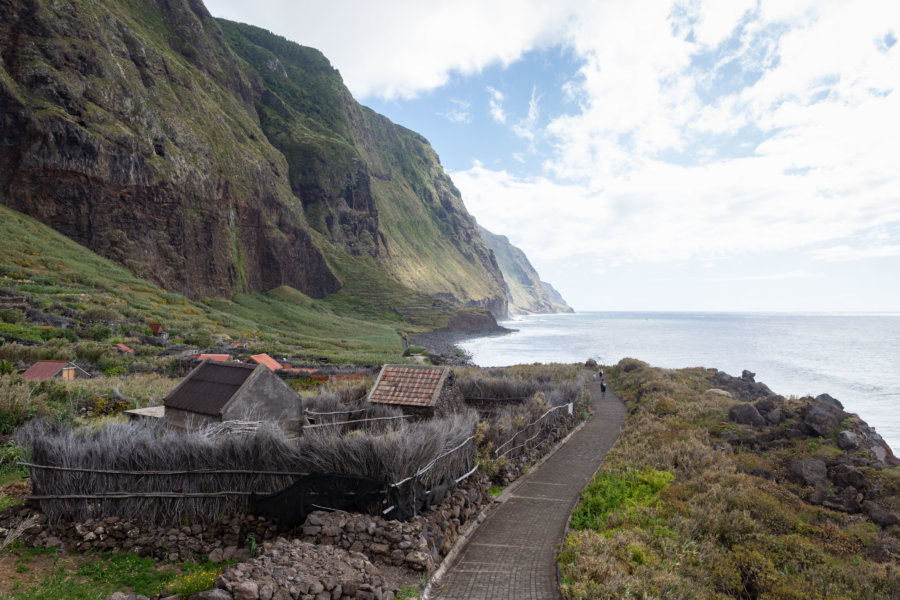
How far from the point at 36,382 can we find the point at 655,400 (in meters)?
27.8

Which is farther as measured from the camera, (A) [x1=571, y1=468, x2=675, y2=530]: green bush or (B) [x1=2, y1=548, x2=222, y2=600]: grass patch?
(A) [x1=571, y1=468, x2=675, y2=530]: green bush

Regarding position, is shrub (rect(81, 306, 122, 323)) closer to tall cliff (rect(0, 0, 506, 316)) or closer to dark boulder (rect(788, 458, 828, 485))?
tall cliff (rect(0, 0, 506, 316))

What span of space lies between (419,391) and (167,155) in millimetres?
65228

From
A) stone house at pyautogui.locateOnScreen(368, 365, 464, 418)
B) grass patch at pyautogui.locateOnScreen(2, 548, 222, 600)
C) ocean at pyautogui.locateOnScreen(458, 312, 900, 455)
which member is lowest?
ocean at pyautogui.locateOnScreen(458, 312, 900, 455)

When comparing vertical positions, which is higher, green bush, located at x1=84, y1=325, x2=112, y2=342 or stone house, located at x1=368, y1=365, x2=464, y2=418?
stone house, located at x1=368, y1=365, x2=464, y2=418

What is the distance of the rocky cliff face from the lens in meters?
51.4

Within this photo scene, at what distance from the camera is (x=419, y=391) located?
1495cm

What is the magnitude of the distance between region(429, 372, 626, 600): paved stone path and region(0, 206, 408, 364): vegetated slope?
101 ft

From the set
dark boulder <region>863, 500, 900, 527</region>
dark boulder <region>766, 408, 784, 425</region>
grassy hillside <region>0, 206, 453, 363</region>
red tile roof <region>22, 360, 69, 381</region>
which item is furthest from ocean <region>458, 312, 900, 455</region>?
red tile roof <region>22, 360, 69, 381</region>

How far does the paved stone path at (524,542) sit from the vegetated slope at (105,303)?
30782 millimetres

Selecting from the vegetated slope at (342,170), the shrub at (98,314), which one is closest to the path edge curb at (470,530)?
the shrub at (98,314)

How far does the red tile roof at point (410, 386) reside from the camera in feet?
48.2

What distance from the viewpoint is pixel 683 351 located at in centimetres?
8538

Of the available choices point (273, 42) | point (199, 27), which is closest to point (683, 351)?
point (199, 27)
